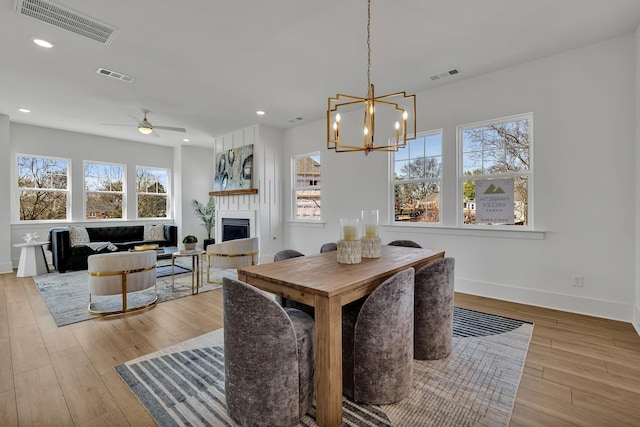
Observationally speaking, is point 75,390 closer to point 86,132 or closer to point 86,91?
point 86,91

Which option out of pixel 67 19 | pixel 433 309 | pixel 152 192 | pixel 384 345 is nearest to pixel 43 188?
pixel 152 192

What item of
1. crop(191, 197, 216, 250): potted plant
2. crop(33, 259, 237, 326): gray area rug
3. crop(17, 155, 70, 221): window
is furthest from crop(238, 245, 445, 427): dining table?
crop(17, 155, 70, 221): window

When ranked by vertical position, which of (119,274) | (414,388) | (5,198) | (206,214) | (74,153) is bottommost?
(414,388)

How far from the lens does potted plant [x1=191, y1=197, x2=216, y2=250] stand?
26.4 ft

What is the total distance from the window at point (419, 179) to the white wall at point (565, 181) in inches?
7.1

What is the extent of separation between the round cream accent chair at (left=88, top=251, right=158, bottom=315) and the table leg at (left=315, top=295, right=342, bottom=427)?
106 inches

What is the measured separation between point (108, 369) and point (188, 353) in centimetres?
54

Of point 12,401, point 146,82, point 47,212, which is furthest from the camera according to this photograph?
point 47,212

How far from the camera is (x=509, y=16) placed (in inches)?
103

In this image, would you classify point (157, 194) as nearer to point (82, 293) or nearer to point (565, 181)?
point (82, 293)

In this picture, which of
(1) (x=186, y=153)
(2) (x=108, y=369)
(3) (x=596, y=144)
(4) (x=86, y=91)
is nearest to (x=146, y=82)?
(4) (x=86, y=91)

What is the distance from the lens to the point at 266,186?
6.11m

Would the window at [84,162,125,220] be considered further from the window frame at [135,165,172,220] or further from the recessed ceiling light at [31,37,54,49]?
the recessed ceiling light at [31,37,54,49]

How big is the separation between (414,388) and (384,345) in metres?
0.48
